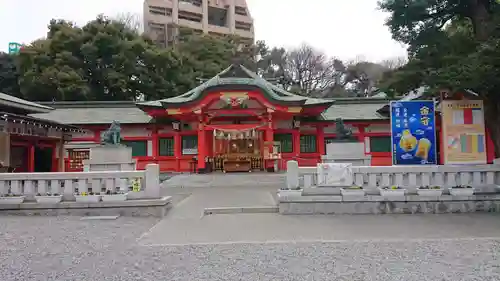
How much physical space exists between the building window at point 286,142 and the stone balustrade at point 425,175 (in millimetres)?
11704

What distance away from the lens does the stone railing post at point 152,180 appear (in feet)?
25.0

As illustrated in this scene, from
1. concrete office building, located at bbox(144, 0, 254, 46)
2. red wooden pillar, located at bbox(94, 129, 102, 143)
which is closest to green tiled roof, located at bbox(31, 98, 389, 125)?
red wooden pillar, located at bbox(94, 129, 102, 143)

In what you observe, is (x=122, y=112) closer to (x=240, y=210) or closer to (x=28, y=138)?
(x=28, y=138)

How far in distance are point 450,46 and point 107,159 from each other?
9662 millimetres

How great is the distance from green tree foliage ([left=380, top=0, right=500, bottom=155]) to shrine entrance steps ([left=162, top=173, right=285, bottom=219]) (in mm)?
4675

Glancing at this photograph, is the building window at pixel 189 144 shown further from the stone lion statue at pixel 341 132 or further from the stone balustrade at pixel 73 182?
the stone balustrade at pixel 73 182

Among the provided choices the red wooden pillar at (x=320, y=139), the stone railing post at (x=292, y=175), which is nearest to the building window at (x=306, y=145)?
the red wooden pillar at (x=320, y=139)

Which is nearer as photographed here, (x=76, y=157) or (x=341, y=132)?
(x=341, y=132)

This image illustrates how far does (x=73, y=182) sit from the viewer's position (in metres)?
7.74

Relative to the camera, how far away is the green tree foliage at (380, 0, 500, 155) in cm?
741

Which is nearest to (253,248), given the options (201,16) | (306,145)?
(306,145)

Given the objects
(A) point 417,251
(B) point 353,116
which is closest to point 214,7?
(B) point 353,116

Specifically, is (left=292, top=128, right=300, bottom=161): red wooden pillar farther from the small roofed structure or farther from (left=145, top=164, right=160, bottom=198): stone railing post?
(left=145, top=164, right=160, bottom=198): stone railing post

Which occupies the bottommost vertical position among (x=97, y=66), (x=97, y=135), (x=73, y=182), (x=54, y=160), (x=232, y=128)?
(x=73, y=182)
